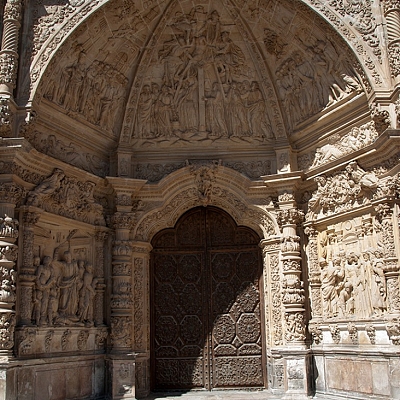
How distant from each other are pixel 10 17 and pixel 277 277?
5871 mm

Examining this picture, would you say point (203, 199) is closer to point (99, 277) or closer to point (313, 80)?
point (99, 277)

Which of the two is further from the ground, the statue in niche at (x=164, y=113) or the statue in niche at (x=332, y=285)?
the statue in niche at (x=164, y=113)

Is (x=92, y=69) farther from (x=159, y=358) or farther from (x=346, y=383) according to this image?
(x=346, y=383)

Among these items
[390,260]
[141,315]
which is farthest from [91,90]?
[390,260]

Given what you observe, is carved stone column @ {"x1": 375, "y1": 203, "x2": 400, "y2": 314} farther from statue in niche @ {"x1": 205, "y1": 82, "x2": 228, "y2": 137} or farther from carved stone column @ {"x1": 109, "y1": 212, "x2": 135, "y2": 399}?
carved stone column @ {"x1": 109, "y1": 212, "x2": 135, "y2": 399}

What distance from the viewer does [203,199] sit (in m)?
9.58

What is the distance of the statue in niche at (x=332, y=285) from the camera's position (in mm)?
8547

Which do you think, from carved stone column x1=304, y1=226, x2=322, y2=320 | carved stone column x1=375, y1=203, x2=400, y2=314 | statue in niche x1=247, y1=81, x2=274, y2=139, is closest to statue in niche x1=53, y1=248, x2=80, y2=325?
carved stone column x1=304, y1=226, x2=322, y2=320

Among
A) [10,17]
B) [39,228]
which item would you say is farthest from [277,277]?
[10,17]

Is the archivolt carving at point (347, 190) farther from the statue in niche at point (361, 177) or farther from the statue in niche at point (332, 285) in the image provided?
the statue in niche at point (332, 285)

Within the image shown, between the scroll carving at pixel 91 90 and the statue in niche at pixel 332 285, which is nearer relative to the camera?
the statue in niche at pixel 332 285

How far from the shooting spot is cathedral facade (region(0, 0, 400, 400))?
7.85 meters

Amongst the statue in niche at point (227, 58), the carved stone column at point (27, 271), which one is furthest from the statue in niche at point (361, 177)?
the carved stone column at point (27, 271)

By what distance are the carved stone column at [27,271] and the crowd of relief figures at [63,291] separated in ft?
0.59
